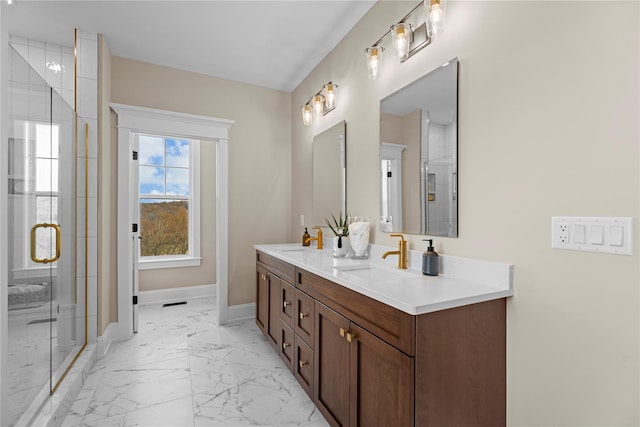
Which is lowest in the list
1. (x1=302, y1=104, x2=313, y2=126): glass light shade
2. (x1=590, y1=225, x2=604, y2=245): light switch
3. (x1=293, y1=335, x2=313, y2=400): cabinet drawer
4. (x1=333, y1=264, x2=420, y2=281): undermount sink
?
(x1=293, y1=335, x2=313, y2=400): cabinet drawer

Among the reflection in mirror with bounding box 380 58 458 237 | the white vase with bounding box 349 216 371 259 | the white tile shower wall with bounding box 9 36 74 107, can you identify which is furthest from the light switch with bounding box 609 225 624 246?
the white tile shower wall with bounding box 9 36 74 107

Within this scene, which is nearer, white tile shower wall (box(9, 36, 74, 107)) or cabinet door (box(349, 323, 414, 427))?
cabinet door (box(349, 323, 414, 427))

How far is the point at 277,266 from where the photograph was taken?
8.04 feet

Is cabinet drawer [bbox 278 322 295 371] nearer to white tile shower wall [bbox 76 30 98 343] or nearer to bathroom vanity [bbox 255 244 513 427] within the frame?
bathroom vanity [bbox 255 244 513 427]

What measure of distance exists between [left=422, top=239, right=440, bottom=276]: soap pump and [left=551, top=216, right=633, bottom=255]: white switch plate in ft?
A: 1.67

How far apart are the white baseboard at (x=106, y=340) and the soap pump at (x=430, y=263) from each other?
2.62 m

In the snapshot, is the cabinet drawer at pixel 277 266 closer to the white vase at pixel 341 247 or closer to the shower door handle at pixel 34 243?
the white vase at pixel 341 247

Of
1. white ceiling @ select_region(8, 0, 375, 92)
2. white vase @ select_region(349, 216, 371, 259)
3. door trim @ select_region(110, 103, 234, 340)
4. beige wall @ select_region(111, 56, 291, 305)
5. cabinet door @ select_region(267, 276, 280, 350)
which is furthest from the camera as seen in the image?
beige wall @ select_region(111, 56, 291, 305)

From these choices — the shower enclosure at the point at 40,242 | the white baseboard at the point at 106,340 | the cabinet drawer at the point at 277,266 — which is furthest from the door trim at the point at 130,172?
the cabinet drawer at the point at 277,266

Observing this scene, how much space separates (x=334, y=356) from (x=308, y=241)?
1.43 metres

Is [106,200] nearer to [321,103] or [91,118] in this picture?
[91,118]

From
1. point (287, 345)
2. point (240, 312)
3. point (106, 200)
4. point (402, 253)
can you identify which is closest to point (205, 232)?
point (240, 312)

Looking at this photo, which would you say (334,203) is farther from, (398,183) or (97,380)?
(97,380)

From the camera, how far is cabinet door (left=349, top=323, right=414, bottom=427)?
1.10 m
